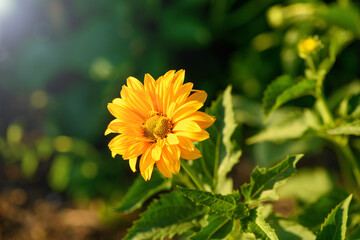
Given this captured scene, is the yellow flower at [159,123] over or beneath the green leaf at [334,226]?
over

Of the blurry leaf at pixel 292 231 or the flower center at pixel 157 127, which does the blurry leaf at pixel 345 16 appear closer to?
the blurry leaf at pixel 292 231

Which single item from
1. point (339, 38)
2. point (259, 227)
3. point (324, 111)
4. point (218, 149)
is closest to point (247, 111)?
point (339, 38)

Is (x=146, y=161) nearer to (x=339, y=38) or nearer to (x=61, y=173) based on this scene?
(x=339, y=38)

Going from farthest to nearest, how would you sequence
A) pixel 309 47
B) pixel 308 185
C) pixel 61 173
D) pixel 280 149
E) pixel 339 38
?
pixel 61 173 < pixel 280 149 < pixel 308 185 < pixel 339 38 < pixel 309 47

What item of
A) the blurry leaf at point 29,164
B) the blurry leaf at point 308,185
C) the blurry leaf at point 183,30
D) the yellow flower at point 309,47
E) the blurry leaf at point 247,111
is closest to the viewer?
→ the yellow flower at point 309,47

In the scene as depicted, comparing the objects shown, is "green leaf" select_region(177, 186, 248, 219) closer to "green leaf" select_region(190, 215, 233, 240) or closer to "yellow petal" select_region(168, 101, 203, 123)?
"green leaf" select_region(190, 215, 233, 240)

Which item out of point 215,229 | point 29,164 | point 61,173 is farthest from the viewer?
point 29,164

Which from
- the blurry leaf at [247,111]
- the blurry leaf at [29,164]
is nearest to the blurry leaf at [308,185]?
the blurry leaf at [247,111]

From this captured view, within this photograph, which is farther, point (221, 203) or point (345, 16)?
point (345, 16)
